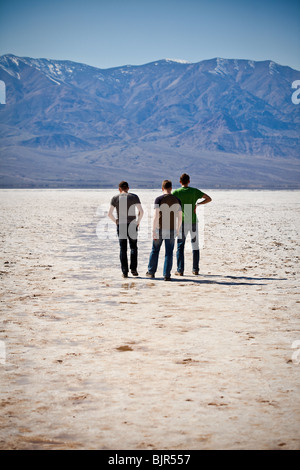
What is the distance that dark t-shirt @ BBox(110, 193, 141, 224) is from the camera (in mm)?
9352

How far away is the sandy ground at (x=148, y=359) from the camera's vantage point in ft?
12.2

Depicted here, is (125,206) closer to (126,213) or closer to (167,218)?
(126,213)

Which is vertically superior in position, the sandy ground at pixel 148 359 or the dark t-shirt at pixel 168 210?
the dark t-shirt at pixel 168 210

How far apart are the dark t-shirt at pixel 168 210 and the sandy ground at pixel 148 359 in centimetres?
102

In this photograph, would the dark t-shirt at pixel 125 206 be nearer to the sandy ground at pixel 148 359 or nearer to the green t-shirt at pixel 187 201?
the green t-shirt at pixel 187 201

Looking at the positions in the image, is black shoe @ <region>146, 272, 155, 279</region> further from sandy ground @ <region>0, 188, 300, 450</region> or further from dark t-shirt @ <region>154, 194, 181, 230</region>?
dark t-shirt @ <region>154, 194, 181, 230</region>

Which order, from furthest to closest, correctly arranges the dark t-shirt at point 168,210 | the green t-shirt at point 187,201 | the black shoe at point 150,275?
the black shoe at point 150,275, the green t-shirt at point 187,201, the dark t-shirt at point 168,210

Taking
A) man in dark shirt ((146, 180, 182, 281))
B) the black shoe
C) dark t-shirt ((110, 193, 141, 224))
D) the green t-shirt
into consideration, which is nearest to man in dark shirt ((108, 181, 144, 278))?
dark t-shirt ((110, 193, 141, 224))

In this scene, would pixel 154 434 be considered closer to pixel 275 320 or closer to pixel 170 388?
pixel 170 388

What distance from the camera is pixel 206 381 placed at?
460 cm

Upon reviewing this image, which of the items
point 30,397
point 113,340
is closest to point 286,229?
point 113,340

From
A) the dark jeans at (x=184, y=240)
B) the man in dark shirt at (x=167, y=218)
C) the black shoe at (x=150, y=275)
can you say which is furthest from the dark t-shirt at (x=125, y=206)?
the black shoe at (x=150, y=275)

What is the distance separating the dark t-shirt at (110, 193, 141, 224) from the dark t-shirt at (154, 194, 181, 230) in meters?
0.42
